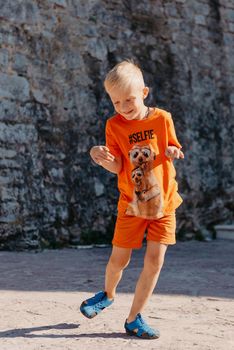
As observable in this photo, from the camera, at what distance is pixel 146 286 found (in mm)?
2871

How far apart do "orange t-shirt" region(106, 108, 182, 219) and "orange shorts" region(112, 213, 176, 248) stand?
36mm

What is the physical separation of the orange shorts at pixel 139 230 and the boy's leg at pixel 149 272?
4 centimetres

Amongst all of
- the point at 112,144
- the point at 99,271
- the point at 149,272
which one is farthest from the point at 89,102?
the point at 149,272

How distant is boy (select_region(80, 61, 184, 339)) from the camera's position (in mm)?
2832

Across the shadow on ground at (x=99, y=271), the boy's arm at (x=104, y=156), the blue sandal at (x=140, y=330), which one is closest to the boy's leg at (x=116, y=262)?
the blue sandal at (x=140, y=330)

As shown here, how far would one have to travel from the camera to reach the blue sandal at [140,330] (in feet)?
9.14

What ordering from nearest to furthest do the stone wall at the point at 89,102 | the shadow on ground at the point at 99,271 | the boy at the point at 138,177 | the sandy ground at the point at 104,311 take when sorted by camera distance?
the sandy ground at the point at 104,311, the boy at the point at 138,177, the shadow on ground at the point at 99,271, the stone wall at the point at 89,102

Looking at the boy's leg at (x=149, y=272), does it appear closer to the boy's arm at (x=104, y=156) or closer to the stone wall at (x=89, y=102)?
the boy's arm at (x=104, y=156)

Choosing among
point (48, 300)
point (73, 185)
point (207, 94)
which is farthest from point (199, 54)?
point (48, 300)

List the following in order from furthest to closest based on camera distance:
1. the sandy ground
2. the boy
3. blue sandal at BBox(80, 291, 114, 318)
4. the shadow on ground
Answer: the shadow on ground, blue sandal at BBox(80, 291, 114, 318), the boy, the sandy ground

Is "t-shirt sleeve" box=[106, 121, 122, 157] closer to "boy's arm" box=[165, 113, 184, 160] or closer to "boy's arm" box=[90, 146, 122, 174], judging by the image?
"boy's arm" box=[90, 146, 122, 174]

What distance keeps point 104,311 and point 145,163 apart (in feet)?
3.03

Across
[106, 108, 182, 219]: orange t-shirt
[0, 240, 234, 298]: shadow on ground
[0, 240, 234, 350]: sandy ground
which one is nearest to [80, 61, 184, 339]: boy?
[106, 108, 182, 219]: orange t-shirt

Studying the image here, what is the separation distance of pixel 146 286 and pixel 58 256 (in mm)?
2943
